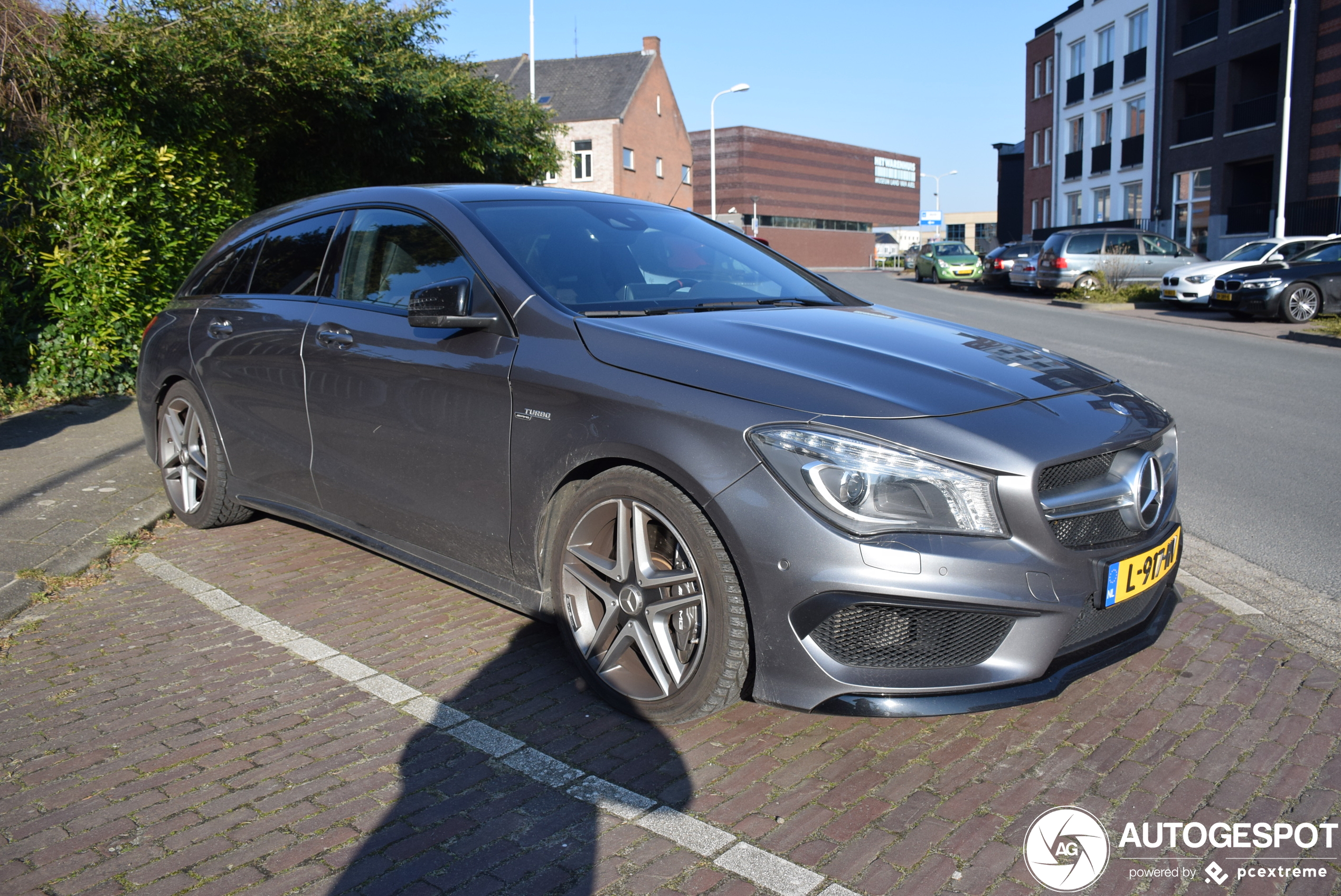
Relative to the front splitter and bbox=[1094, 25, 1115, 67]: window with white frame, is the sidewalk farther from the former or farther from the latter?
bbox=[1094, 25, 1115, 67]: window with white frame

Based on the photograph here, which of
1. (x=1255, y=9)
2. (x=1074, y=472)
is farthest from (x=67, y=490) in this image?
(x=1255, y=9)

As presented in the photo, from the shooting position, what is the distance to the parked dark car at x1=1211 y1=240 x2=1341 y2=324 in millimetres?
17719

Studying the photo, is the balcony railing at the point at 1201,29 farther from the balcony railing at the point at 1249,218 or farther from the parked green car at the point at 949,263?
the parked green car at the point at 949,263

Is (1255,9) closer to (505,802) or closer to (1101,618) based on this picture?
(1101,618)

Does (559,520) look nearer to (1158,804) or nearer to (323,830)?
(323,830)

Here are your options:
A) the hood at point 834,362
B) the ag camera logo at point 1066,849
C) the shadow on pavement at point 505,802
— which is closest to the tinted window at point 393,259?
the hood at point 834,362

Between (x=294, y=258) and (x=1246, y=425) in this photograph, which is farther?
(x=1246, y=425)

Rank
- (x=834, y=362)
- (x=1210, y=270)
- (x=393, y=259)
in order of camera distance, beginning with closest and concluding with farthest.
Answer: (x=834, y=362) → (x=393, y=259) → (x=1210, y=270)

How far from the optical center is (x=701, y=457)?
291cm

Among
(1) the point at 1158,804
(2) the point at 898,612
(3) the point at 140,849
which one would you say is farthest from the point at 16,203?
(1) the point at 1158,804

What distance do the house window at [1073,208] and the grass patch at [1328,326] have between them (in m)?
26.2

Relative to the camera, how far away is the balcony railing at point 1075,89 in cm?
4128

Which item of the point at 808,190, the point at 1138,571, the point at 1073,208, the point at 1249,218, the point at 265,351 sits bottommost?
the point at 1138,571

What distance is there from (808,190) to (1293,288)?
91938 mm
